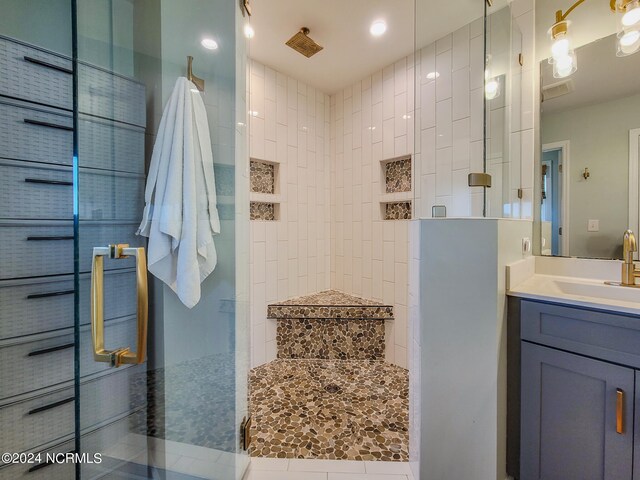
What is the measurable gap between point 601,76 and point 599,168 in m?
0.48

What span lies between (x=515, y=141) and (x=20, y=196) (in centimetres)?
236

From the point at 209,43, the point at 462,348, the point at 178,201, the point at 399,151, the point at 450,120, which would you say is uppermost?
the point at 209,43

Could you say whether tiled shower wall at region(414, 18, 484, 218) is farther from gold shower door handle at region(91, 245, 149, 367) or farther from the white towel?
gold shower door handle at region(91, 245, 149, 367)

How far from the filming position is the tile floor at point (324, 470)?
131 centimetres

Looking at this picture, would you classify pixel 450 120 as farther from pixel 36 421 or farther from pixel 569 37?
pixel 36 421

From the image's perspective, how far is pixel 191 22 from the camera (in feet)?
4.01

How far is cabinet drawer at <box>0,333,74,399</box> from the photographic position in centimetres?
92

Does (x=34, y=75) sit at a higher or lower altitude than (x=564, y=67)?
lower

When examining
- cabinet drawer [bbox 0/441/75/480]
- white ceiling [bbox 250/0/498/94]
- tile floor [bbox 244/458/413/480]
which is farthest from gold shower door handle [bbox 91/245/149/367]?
white ceiling [bbox 250/0/498/94]

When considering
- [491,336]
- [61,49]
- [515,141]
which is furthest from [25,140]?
[515,141]

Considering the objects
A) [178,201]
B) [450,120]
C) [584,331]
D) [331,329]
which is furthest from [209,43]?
[331,329]

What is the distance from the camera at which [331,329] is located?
8.22ft

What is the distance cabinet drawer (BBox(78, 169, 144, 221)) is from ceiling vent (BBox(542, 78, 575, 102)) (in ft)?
7.11

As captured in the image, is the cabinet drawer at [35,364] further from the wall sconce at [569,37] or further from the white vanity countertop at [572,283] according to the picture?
the wall sconce at [569,37]
